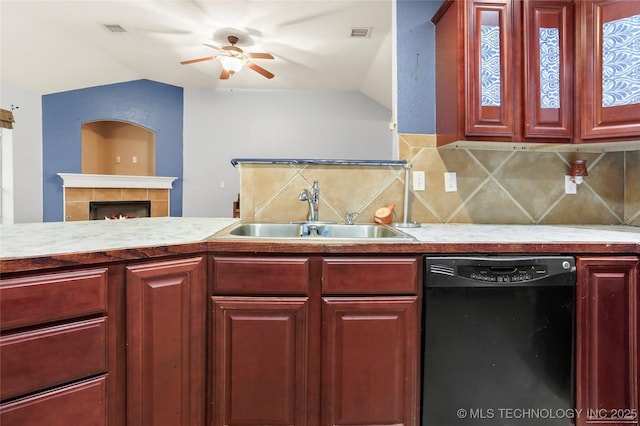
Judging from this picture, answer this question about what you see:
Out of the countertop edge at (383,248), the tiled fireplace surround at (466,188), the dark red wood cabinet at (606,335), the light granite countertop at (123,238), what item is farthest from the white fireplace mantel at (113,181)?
the dark red wood cabinet at (606,335)

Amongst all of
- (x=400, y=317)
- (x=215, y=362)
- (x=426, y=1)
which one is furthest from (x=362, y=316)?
(x=426, y=1)

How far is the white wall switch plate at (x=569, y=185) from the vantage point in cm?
184

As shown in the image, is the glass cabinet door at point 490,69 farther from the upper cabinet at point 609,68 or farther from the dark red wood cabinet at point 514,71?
the upper cabinet at point 609,68

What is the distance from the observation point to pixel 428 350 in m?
1.16

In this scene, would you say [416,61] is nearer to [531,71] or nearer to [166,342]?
[531,71]

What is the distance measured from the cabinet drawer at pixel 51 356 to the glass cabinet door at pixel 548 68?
1.95 meters

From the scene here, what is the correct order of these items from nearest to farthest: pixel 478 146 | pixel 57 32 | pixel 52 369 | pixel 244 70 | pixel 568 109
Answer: pixel 52 369 → pixel 568 109 → pixel 478 146 → pixel 57 32 → pixel 244 70

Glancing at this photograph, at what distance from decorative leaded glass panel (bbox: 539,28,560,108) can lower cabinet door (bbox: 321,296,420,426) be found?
4.04 feet

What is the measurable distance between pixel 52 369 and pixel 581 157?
2616 mm

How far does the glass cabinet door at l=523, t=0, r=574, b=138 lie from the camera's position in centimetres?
Answer: 152

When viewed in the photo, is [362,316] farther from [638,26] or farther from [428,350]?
[638,26]

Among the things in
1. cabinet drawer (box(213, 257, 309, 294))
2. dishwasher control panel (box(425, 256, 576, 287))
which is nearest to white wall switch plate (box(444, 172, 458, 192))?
dishwasher control panel (box(425, 256, 576, 287))

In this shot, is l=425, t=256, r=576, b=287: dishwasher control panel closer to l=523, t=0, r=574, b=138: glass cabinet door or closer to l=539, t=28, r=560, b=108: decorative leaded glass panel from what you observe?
l=523, t=0, r=574, b=138: glass cabinet door

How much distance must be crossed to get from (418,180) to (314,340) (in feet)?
3.70
